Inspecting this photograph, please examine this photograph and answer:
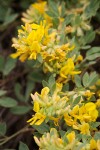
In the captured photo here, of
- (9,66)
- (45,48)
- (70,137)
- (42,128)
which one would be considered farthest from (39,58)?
(9,66)

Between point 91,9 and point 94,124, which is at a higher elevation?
point 91,9

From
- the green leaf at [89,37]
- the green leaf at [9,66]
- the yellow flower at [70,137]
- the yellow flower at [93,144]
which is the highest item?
the green leaf at [9,66]

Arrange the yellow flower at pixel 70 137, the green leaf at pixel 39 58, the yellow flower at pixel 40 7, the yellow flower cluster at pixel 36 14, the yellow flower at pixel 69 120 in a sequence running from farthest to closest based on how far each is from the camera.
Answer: the yellow flower at pixel 40 7, the yellow flower cluster at pixel 36 14, the green leaf at pixel 39 58, the yellow flower at pixel 69 120, the yellow flower at pixel 70 137

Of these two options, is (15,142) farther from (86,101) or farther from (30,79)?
(86,101)

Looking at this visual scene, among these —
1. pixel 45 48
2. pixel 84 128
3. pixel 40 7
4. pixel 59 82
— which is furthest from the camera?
pixel 40 7

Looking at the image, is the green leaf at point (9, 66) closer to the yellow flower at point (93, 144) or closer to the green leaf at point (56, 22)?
the green leaf at point (56, 22)

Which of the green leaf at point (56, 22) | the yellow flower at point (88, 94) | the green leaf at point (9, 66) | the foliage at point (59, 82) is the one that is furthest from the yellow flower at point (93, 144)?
the green leaf at point (9, 66)

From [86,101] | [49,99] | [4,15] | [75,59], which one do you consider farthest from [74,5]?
[49,99]

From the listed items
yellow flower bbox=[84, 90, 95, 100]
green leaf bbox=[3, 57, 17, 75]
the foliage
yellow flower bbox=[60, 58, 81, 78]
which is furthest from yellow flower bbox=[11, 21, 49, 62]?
green leaf bbox=[3, 57, 17, 75]

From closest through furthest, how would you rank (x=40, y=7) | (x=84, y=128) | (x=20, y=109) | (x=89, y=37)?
(x=84, y=128)
(x=89, y=37)
(x=20, y=109)
(x=40, y=7)

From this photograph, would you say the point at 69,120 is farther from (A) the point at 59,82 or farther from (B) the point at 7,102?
(B) the point at 7,102

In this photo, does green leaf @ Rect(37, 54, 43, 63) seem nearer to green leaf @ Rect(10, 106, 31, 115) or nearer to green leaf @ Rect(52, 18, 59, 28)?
green leaf @ Rect(52, 18, 59, 28)
